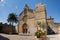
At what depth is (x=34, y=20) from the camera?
38.3 meters

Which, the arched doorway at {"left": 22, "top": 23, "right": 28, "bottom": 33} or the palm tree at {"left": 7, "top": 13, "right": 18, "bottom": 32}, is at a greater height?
the palm tree at {"left": 7, "top": 13, "right": 18, "bottom": 32}

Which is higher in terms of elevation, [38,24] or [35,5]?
[35,5]

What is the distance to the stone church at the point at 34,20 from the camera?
36438 millimetres

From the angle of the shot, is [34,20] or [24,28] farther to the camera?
[24,28]

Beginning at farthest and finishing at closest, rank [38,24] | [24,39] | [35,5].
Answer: [35,5], [38,24], [24,39]

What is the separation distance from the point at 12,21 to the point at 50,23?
41.8ft

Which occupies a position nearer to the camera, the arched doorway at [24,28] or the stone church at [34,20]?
the stone church at [34,20]

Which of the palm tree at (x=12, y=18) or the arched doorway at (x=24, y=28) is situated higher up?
the palm tree at (x=12, y=18)

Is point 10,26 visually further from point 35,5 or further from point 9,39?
point 9,39

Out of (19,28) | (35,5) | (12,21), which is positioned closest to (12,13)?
(12,21)

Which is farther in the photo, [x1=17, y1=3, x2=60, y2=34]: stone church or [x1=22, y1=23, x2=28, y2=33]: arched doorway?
[x1=22, y1=23, x2=28, y2=33]: arched doorway

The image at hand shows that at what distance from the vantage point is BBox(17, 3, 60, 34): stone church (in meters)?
36.4

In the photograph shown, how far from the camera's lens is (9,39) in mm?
22875

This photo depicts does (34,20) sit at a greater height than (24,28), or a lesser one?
greater
